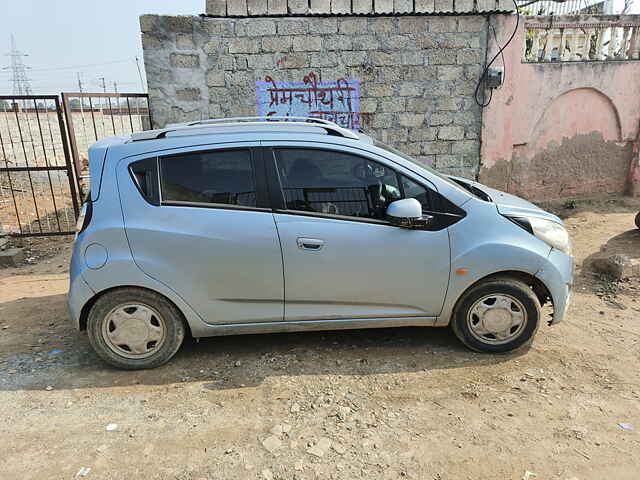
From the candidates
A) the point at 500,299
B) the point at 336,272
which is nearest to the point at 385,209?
the point at 336,272

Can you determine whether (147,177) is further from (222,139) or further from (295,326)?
(295,326)

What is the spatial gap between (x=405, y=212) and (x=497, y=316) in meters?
1.12

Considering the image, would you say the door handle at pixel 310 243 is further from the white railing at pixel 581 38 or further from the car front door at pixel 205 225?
the white railing at pixel 581 38

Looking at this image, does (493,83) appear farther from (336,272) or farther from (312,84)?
(336,272)

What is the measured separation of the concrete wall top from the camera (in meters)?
6.36

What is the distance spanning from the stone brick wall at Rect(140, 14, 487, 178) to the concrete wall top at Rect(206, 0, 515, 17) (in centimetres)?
9

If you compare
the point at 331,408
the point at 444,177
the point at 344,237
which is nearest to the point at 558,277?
the point at 444,177

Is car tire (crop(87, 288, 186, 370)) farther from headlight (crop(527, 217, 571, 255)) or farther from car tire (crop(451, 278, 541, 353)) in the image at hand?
headlight (crop(527, 217, 571, 255))

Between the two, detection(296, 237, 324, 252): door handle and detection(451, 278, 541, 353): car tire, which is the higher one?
detection(296, 237, 324, 252): door handle

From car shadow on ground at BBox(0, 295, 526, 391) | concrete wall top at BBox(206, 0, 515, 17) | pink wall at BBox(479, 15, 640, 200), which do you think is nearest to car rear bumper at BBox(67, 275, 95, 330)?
car shadow on ground at BBox(0, 295, 526, 391)

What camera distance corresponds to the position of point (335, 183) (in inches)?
129

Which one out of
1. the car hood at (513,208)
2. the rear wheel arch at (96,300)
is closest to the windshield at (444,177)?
the car hood at (513,208)

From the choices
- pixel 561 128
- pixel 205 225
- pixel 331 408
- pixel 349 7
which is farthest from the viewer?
pixel 561 128

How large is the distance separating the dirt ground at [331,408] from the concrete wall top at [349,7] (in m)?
4.72
